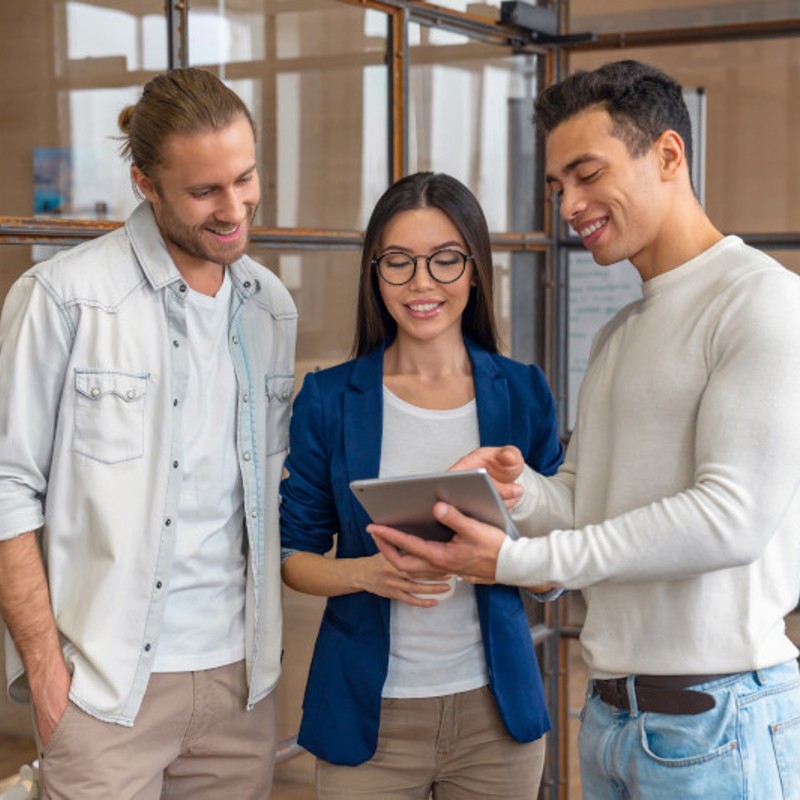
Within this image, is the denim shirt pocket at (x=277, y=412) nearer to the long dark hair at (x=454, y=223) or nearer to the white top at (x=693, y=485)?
the long dark hair at (x=454, y=223)

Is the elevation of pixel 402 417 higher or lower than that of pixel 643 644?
higher

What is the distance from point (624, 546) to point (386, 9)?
2170mm

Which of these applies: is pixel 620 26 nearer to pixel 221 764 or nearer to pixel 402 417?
pixel 402 417

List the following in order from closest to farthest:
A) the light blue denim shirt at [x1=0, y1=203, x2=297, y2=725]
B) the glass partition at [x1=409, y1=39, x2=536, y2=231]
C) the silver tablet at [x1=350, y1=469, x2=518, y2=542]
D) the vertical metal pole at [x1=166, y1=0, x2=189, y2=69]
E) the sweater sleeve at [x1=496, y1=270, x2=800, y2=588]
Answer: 1. the sweater sleeve at [x1=496, y1=270, x2=800, y2=588]
2. the silver tablet at [x1=350, y1=469, x2=518, y2=542]
3. the light blue denim shirt at [x1=0, y1=203, x2=297, y2=725]
4. the vertical metal pole at [x1=166, y1=0, x2=189, y2=69]
5. the glass partition at [x1=409, y1=39, x2=536, y2=231]

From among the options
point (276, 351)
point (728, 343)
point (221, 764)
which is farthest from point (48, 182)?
point (728, 343)

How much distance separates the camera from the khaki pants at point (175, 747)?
74.0 inches

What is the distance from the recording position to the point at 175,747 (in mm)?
1994

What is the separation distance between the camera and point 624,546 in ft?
5.02

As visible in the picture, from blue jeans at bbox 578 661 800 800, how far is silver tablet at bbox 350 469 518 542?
28cm

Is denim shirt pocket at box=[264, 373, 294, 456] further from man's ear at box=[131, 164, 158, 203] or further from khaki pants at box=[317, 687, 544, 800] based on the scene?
khaki pants at box=[317, 687, 544, 800]

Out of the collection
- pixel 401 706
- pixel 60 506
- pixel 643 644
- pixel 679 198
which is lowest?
pixel 401 706

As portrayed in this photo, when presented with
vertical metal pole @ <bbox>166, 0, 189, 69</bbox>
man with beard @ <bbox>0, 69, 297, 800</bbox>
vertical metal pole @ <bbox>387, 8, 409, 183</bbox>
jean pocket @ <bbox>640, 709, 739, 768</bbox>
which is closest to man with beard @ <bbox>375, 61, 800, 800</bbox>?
jean pocket @ <bbox>640, 709, 739, 768</bbox>

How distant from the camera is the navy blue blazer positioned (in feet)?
6.47

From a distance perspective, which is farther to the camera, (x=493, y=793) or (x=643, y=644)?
(x=493, y=793)
